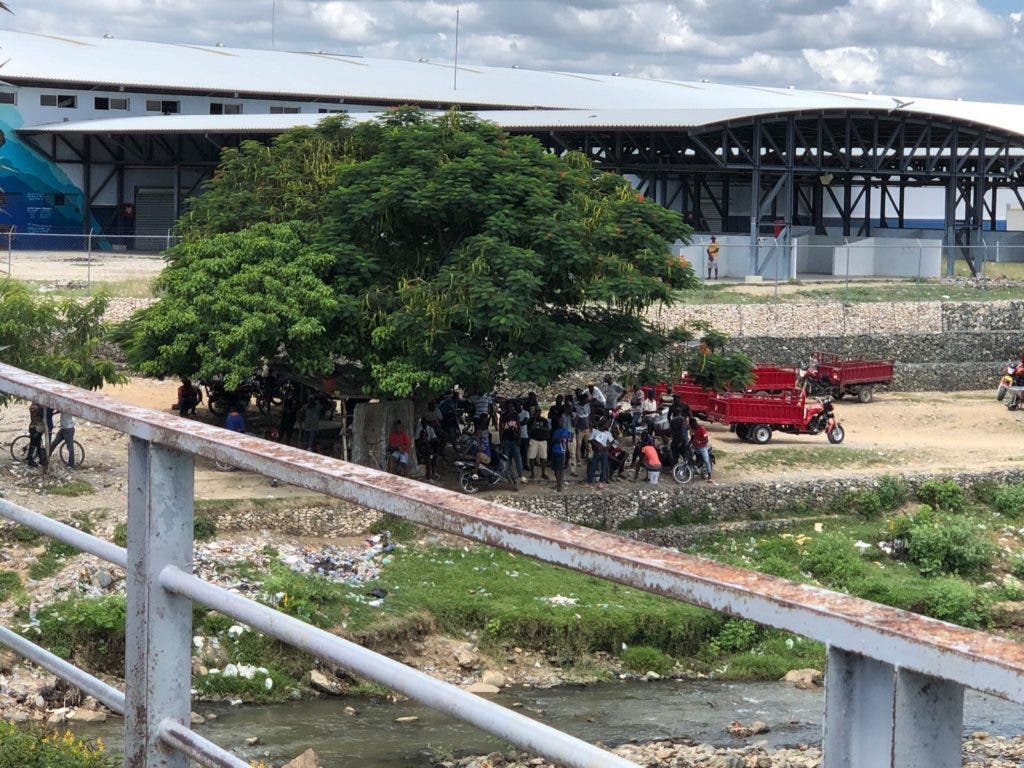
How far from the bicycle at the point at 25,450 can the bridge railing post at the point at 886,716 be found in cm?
934

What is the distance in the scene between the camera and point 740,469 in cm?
2645

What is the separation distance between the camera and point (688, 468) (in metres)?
25.3

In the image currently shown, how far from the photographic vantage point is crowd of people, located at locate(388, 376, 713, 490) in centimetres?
2409

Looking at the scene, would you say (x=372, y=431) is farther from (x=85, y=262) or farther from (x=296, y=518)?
(x=85, y=262)

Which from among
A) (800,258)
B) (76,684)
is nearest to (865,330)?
(800,258)

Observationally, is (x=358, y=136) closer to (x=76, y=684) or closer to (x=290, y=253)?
(x=290, y=253)

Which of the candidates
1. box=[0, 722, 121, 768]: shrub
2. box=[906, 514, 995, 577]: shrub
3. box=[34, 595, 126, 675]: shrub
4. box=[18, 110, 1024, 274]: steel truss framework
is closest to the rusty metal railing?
box=[0, 722, 121, 768]: shrub

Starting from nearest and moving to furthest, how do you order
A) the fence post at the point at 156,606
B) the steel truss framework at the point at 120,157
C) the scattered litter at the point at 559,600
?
the fence post at the point at 156,606 < the scattered litter at the point at 559,600 < the steel truss framework at the point at 120,157

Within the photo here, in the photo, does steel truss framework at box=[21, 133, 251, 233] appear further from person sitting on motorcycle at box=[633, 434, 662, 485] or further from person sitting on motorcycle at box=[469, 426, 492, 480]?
person sitting on motorcycle at box=[633, 434, 662, 485]

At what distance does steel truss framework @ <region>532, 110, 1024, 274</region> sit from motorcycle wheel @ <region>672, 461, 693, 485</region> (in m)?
17.8

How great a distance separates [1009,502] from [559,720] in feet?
42.9

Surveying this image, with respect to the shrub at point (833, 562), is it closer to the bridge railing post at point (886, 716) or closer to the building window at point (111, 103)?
the bridge railing post at point (886, 716)

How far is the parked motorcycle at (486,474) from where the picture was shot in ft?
76.7

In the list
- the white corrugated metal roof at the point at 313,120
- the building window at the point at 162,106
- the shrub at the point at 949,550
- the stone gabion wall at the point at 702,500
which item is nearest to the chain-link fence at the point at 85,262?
the white corrugated metal roof at the point at 313,120
